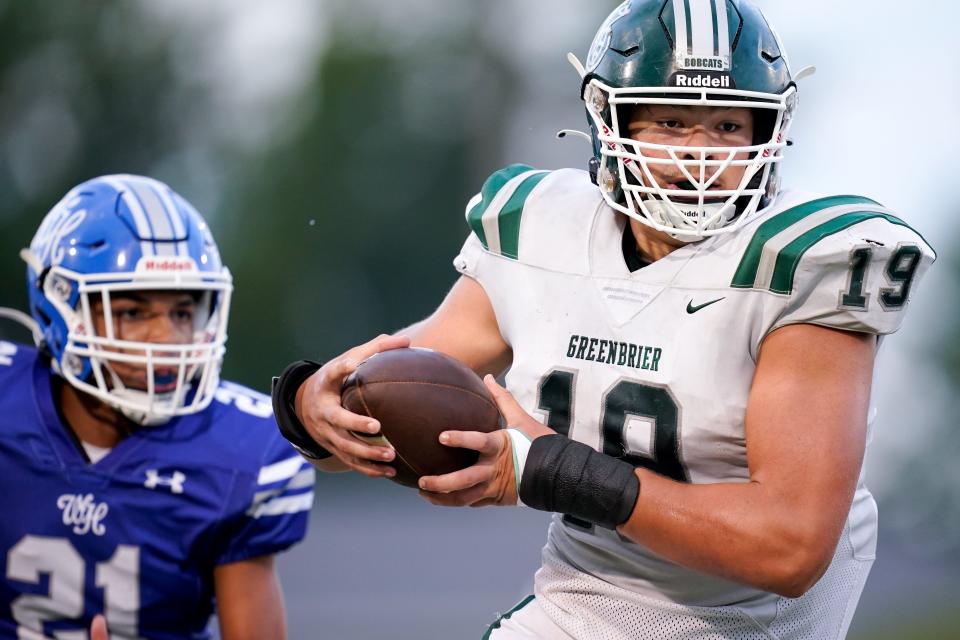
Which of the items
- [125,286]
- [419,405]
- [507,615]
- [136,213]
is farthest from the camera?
[136,213]

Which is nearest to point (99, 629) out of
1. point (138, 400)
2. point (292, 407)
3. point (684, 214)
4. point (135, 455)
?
point (135, 455)

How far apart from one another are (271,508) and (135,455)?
0.34m

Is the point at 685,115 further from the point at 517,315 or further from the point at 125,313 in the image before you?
the point at 125,313

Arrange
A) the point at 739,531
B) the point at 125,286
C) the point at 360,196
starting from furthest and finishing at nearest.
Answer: the point at 360,196 < the point at 125,286 < the point at 739,531

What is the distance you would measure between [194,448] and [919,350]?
5183 mm

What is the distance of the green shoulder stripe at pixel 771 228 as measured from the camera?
7.38 ft

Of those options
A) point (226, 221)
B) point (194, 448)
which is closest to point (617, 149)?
point (194, 448)

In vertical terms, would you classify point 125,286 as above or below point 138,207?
below

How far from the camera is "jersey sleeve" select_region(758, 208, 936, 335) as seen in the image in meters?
2.14

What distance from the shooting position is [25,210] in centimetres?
932

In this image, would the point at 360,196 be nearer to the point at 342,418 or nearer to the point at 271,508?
the point at 271,508

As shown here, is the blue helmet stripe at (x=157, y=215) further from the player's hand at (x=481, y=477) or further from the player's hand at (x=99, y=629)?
the player's hand at (x=481, y=477)

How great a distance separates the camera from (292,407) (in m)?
2.47

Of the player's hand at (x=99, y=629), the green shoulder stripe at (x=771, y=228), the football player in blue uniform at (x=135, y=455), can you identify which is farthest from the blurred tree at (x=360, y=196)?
the green shoulder stripe at (x=771, y=228)
